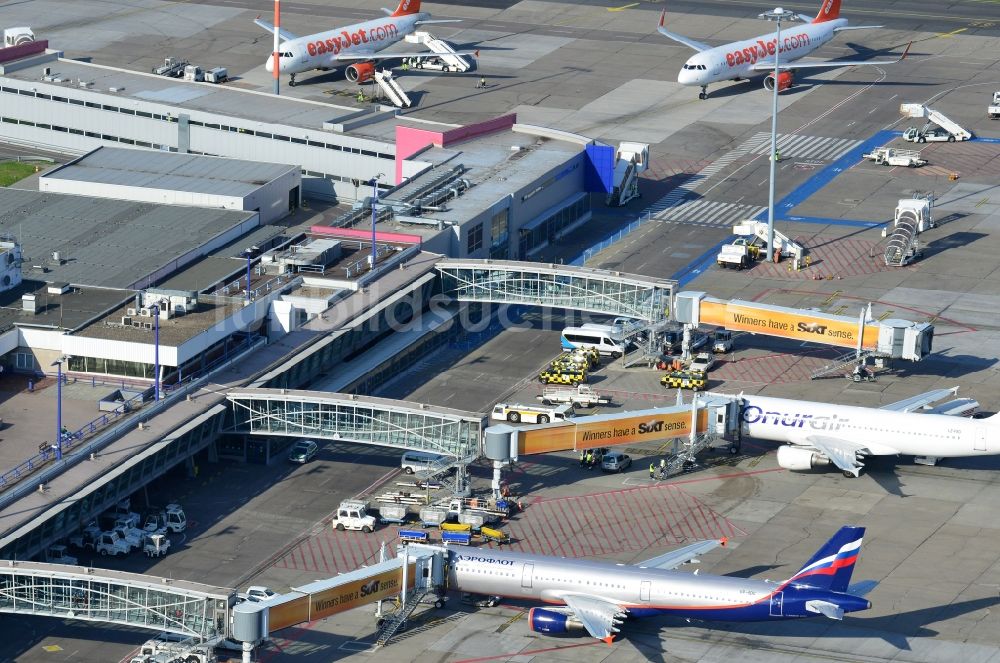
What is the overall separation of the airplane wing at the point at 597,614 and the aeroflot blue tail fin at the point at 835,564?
34.3ft

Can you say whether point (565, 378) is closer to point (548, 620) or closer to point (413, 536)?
point (413, 536)

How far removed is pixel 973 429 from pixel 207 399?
52.6 meters

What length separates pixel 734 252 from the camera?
172500 millimetres

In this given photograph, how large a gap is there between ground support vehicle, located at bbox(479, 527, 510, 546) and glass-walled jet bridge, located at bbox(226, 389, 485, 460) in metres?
6.62

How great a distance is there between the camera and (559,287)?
15325 cm

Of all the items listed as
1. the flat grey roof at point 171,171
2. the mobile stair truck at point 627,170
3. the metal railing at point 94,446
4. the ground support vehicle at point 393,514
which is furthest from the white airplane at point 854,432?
the flat grey roof at point 171,171

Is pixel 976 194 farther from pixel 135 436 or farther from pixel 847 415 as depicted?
pixel 135 436

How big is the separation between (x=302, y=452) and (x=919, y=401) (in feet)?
148

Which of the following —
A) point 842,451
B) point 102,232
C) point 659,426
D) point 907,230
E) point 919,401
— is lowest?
point 842,451

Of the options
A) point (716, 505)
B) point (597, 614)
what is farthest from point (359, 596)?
point (716, 505)

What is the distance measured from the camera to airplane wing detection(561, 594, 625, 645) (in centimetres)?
10588

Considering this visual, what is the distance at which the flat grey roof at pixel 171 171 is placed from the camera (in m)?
176

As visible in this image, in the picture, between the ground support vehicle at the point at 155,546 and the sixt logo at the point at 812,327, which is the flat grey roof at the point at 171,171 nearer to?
the sixt logo at the point at 812,327

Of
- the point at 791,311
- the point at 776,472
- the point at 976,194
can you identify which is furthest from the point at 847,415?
the point at 976,194
